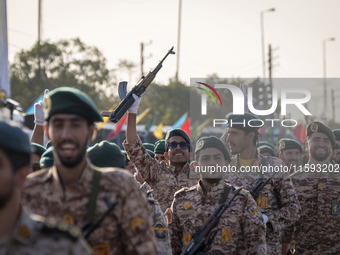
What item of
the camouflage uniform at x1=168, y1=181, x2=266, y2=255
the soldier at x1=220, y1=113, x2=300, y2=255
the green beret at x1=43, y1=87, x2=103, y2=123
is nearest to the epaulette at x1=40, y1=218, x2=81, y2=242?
the green beret at x1=43, y1=87, x2=103, y2=123

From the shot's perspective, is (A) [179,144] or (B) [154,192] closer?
(B) [154,192]

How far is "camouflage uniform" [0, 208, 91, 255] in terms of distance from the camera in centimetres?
300

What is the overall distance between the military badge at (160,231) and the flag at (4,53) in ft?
16.1

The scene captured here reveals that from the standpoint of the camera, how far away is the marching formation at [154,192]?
3182 mm

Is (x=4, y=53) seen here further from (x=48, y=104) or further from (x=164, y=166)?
(x=48, y=104)

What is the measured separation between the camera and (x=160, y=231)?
606 centimetres

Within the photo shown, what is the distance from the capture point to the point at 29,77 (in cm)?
4178

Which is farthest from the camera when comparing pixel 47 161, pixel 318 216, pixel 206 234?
pixel 318 216

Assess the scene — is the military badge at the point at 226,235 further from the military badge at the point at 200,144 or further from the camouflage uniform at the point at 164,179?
the camouflage uniform at the point at 164,179

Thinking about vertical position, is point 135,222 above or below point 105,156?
below

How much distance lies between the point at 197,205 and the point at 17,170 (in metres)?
3.94

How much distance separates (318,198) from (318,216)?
0.24 m

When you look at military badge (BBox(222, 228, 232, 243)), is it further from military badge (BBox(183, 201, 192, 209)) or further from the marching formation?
military badge (BBox(183, 201, 192, 209))

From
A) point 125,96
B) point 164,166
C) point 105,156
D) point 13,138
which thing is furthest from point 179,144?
point 13,138
